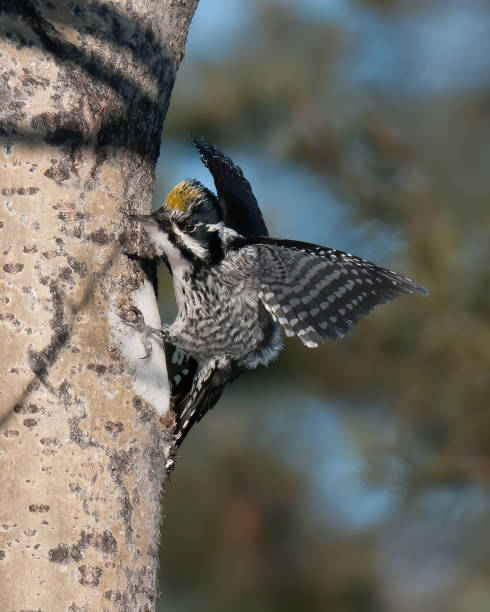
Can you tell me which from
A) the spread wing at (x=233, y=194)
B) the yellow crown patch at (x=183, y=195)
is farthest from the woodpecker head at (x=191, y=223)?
the spread wing at (x=233, y=194)

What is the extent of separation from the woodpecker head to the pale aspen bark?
0.42 metres

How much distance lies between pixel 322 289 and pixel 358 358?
4.37 feet

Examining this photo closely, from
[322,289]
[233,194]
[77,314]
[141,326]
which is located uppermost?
[233,194]

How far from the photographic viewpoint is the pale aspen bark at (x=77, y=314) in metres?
1.84

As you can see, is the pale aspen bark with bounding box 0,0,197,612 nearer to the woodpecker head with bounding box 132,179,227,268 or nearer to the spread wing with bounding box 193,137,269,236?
the woodpecker head with bounding box 132,179,227,268

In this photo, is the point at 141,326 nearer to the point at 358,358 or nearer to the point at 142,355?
the point at 142,355

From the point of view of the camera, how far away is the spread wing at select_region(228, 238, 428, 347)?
8.57ft

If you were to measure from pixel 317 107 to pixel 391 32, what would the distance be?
2.53 m

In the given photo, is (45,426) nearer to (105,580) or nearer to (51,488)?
(51,488)

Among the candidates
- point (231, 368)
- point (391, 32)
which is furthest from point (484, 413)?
point (391, 32)

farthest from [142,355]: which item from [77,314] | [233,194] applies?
[233,194]

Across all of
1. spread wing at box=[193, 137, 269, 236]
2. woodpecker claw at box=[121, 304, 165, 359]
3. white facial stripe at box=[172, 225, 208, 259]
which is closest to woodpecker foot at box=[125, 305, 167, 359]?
woodpecker claw at box=[121, 304, 165, 359]

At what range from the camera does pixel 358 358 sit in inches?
157

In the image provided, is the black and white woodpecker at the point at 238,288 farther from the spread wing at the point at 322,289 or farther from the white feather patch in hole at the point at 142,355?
the white feather patch in hole at the point at 142,355
